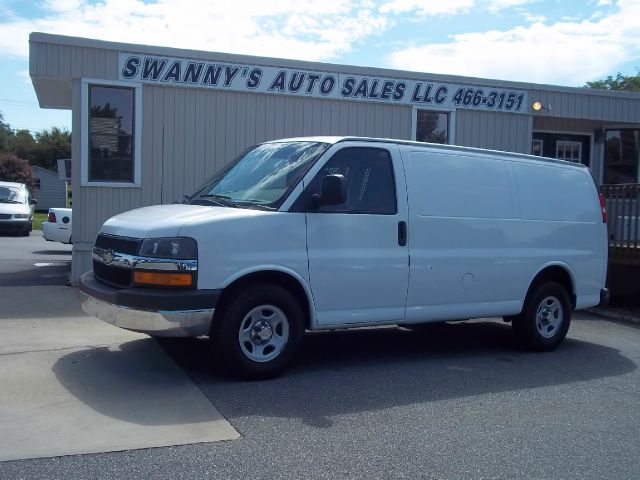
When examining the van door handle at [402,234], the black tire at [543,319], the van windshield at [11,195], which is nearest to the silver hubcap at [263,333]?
the van door handle at [402,234]

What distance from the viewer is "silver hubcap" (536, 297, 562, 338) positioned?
8.27 meters

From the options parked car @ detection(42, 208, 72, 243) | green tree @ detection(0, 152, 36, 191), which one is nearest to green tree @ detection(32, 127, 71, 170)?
green tree @ detection(0, 152, 36, 191)

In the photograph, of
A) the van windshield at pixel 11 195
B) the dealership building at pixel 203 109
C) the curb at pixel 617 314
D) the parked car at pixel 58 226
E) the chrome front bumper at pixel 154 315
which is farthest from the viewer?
the van windshield at pixel 11 195

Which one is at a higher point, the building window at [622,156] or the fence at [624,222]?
the building window at [622,156]

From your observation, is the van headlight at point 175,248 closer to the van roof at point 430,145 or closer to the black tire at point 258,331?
the black tire at point 258,331

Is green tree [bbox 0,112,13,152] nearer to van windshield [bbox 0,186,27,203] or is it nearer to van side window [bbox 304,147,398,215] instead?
van windshield [bbox 0,186,27,203]

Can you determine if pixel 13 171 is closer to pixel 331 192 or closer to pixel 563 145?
pixel 563 145

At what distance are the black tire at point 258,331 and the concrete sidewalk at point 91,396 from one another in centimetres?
46

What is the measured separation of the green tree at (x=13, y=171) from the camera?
44.4 meters

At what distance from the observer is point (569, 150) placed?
1656 centimetres

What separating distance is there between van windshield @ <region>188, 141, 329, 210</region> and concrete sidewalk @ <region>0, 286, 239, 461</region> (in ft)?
5.54

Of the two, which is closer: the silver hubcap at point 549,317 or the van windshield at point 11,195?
the silver hubcap at point 549,317

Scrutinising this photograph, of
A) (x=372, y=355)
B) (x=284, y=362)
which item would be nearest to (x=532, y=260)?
(x=372, y=355)

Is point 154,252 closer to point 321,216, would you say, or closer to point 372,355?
point 321,216
